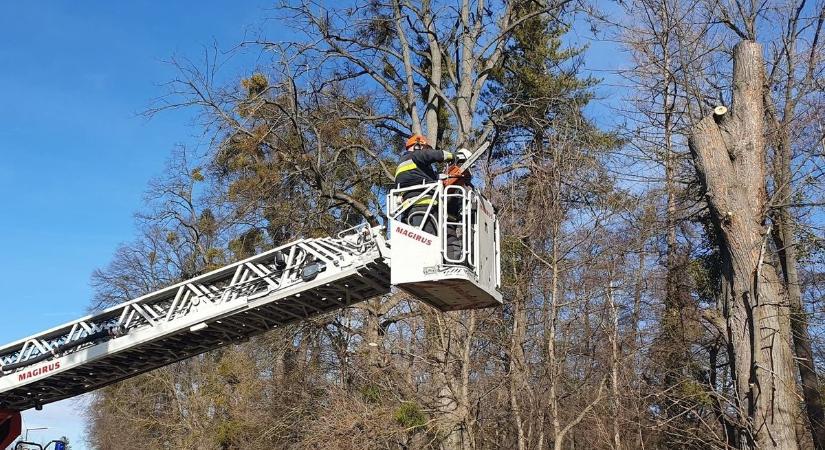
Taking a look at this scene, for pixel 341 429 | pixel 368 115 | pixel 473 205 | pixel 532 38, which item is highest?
pixel 532 38

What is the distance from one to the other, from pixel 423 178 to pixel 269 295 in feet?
6.81

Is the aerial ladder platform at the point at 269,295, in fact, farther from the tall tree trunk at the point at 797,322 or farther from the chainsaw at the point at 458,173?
the tall tree trunk at the point at 797,322

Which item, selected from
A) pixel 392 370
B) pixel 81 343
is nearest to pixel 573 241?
pixel 392 370

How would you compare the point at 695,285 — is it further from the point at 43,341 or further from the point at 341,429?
the point at 43,341

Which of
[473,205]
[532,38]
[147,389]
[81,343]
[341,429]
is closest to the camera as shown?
[473,205]

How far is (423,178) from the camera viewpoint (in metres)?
8.46

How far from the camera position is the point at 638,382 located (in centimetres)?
1989

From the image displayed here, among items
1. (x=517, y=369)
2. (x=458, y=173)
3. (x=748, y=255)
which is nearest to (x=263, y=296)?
(x=458, y=173)

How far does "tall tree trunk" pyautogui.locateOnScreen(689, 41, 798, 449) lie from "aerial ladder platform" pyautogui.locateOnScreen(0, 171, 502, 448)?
158 inches

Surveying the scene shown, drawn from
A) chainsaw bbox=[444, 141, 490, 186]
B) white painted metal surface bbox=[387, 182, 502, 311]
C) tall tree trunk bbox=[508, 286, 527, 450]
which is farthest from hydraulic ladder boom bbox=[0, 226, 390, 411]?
tall tree trunk bbox=[508, 286, 527, 450]

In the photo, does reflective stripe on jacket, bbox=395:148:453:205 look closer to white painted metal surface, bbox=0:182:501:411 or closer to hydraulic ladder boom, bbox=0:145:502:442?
hydraulic ladder boom, bbox=0:145:502:442

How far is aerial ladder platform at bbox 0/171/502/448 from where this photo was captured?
799 centimetres

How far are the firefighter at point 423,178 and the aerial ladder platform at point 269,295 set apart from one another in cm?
4

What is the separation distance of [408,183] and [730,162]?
Answer: 536cm
